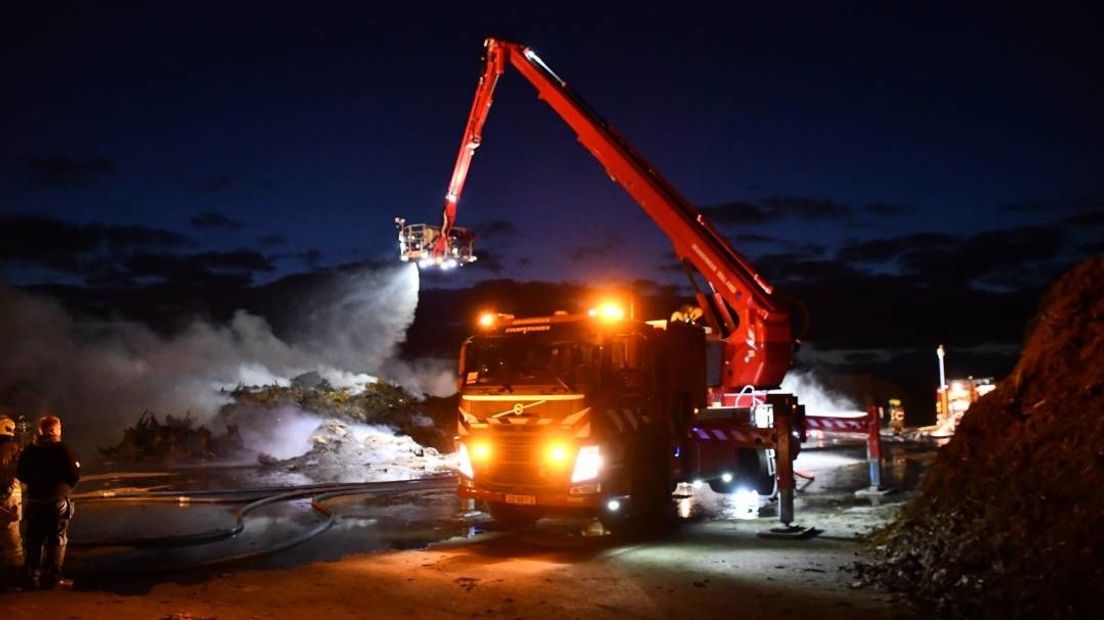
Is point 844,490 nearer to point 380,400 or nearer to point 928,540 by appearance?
point 928,540

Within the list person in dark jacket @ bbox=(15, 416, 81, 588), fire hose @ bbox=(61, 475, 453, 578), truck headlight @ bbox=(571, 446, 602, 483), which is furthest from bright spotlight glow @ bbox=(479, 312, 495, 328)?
person in dark jacket @ bbox=(15, 416, 81, 588)

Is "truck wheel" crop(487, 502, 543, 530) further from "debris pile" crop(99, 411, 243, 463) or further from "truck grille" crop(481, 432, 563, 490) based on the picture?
"debris pile" crop(99, 411, 243, 463)

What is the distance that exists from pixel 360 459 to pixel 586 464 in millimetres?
11667

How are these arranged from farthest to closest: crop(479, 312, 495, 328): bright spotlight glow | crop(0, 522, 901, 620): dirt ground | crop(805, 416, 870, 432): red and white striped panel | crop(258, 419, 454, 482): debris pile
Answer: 1. crop(258, 419, 454, 482): debris pile
2. crop(805, 416, 870, 432): red and white striped panel
3. crop(479, 312, 495, 328): bright spotlight glow
4. crop(0, 522, 901, 620): dirt ground

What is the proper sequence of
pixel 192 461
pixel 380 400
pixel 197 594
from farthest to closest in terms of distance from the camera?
1. pixel 380 400
2. pixel 192 461
3. pixel 197 594

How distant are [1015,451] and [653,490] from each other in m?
4.95

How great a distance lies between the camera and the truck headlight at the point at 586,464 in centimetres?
1102

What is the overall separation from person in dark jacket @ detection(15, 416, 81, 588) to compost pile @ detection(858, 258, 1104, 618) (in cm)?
786

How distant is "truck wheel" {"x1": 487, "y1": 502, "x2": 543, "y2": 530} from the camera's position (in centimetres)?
1225

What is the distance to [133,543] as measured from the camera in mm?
10602

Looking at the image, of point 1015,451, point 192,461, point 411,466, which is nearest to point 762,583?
point 1015,451

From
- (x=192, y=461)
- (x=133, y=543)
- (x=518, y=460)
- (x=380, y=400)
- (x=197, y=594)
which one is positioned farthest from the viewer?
(x=380, y=400)

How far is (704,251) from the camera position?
16375mm

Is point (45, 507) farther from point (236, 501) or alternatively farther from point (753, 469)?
point (753, 469)
